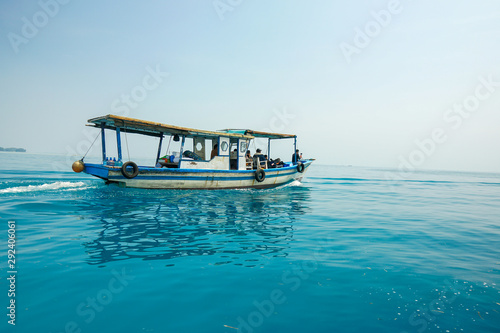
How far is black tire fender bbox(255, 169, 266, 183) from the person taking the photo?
1806 cm

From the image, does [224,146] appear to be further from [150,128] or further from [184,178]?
[150,128]

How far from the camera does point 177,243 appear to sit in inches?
253

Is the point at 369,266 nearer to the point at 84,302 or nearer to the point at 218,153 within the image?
the point at 84,302

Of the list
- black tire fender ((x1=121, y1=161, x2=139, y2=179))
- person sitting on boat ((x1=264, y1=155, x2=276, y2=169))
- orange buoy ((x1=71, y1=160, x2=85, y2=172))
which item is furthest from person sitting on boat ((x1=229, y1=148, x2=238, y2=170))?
orange buoy ((x1=71, y1=160, x2=85, y2=172))

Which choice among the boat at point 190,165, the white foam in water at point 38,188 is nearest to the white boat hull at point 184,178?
the boat at point 190,165

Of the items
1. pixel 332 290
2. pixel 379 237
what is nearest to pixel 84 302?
pixel 332 290

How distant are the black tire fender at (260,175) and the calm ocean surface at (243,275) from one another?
28.4ft

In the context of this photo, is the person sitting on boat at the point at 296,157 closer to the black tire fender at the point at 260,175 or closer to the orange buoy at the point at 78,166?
the black tire fender at the point at 260,175

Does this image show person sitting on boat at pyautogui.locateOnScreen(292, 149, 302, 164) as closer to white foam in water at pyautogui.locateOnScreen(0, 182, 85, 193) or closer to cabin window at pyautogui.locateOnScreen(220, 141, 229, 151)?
cabin window at pyautogui.locateOnScreen(220, 141, 229, 151)

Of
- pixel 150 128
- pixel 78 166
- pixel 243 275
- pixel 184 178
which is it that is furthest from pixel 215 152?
pixel 243 275

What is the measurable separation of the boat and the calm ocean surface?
4885 mm

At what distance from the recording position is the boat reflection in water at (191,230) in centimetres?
575

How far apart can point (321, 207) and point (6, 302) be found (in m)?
11.7

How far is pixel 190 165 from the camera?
1600 cm
